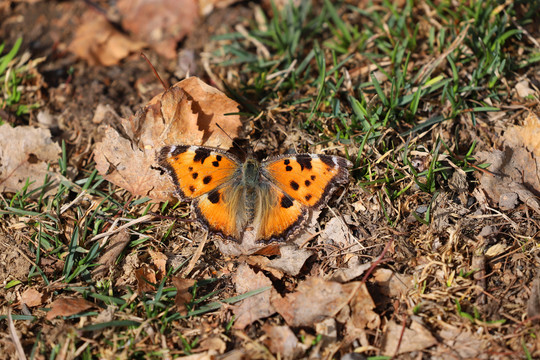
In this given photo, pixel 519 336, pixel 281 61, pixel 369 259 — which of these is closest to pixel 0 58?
pixel 281 61

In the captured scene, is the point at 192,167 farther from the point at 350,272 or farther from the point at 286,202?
the point at 350,272

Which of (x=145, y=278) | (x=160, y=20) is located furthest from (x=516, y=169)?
(x=160, y=20)

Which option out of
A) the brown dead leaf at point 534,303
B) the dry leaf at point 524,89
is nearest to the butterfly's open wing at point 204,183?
the brown dead leaf at point 534,303

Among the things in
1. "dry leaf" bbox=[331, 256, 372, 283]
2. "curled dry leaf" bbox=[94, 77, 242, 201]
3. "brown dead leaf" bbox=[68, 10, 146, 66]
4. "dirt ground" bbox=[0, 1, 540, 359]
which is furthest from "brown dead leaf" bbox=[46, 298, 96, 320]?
"brown dead leaf" bbox=[68, 10, 146, 66]

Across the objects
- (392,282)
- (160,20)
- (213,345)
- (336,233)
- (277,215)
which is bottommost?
(213,345)

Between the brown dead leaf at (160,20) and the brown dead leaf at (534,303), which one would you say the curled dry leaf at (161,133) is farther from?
the brown dead leaf at (534,303)

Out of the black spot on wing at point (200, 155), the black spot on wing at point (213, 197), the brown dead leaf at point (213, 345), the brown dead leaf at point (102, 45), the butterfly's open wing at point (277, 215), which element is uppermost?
the brown dead leaf at point (102, 45)
